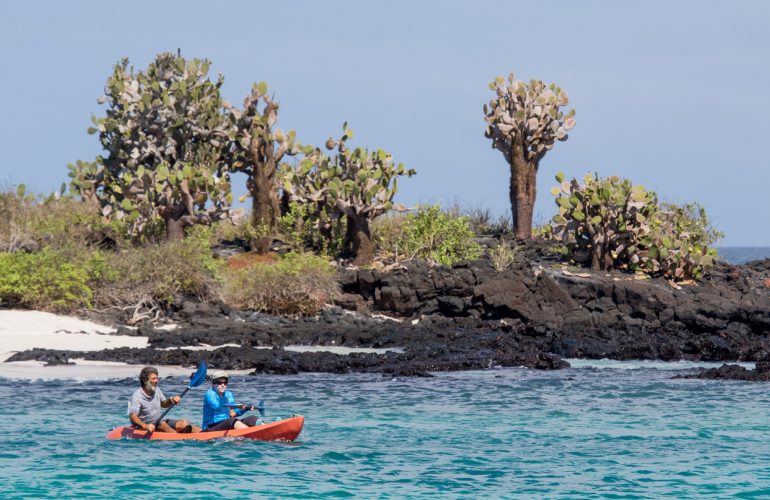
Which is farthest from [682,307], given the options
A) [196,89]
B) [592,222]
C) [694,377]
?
[196,89]

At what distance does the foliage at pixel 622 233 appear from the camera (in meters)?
38.6

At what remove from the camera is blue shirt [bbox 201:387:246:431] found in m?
16.9

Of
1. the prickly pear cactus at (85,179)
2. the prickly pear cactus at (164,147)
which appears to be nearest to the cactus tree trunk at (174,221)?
the prickly pear cactus at (164,147)

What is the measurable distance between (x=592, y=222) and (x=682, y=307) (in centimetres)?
623

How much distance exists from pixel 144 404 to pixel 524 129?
2978cm

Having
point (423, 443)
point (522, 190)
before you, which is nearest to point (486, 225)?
point (522, 190)

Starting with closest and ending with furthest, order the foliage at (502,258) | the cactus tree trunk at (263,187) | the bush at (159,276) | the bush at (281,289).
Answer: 1. the bush at (159,276)
2. the bush at (281,289)
3. the foliage at (502,258)
4. the cactus tree trunk at (263,187)

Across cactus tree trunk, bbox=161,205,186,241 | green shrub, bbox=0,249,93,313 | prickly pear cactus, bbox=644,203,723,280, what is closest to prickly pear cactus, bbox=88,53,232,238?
cactus tree trunk, bbox=161,205,186,241

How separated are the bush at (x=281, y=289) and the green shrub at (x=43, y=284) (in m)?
4.66

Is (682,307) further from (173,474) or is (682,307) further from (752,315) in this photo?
(173,474)

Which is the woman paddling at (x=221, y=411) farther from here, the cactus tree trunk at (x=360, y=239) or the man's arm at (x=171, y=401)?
the cactus tree trunk at (x=360, y=239)

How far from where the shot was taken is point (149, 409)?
17.0m

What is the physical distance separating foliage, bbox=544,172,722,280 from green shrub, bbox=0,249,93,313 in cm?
1621

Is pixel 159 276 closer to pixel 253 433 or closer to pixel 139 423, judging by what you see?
pixel 139 423
